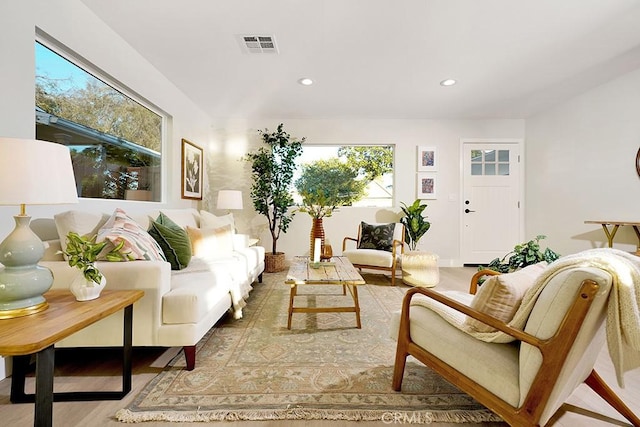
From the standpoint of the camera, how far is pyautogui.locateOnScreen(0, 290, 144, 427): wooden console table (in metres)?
0.96

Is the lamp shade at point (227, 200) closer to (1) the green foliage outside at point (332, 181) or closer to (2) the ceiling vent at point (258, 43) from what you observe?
(1) the green foliage outside at point (332, 181)

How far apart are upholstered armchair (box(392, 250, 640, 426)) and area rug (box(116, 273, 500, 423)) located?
0.99 ft

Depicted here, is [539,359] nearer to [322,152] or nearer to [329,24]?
[329,24]

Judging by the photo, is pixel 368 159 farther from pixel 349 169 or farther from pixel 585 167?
pixel 585 167

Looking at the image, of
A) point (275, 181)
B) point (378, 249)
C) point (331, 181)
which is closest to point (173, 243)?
point (275, 181)

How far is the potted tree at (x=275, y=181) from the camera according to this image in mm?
4473

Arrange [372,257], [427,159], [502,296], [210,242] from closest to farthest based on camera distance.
Answer: [502,296], [210,242], [372,257], [427,159]

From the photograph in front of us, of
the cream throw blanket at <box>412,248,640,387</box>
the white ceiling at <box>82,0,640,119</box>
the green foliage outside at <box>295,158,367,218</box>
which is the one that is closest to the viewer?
the cream throw blanket at <box>412,248,640,387</box>

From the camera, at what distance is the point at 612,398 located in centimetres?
133

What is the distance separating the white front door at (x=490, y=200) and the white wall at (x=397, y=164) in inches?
6.6

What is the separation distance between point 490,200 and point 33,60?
569 centimetres

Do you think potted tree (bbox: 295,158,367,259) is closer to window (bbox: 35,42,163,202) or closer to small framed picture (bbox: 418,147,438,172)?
small framed picture (bbox: 418,147,438,172)

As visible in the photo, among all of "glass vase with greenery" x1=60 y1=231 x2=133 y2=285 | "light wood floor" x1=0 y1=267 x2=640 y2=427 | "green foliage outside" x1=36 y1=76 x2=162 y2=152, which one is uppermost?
"green foliage outside" x1=36 y1=76 x2=162 y2=152

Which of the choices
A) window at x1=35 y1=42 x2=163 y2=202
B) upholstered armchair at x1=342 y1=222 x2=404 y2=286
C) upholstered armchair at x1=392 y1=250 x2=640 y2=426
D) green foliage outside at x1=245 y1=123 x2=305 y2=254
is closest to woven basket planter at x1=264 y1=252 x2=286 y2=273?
green foliage outside at x1=245 y1=123 x2=305 y2=254
